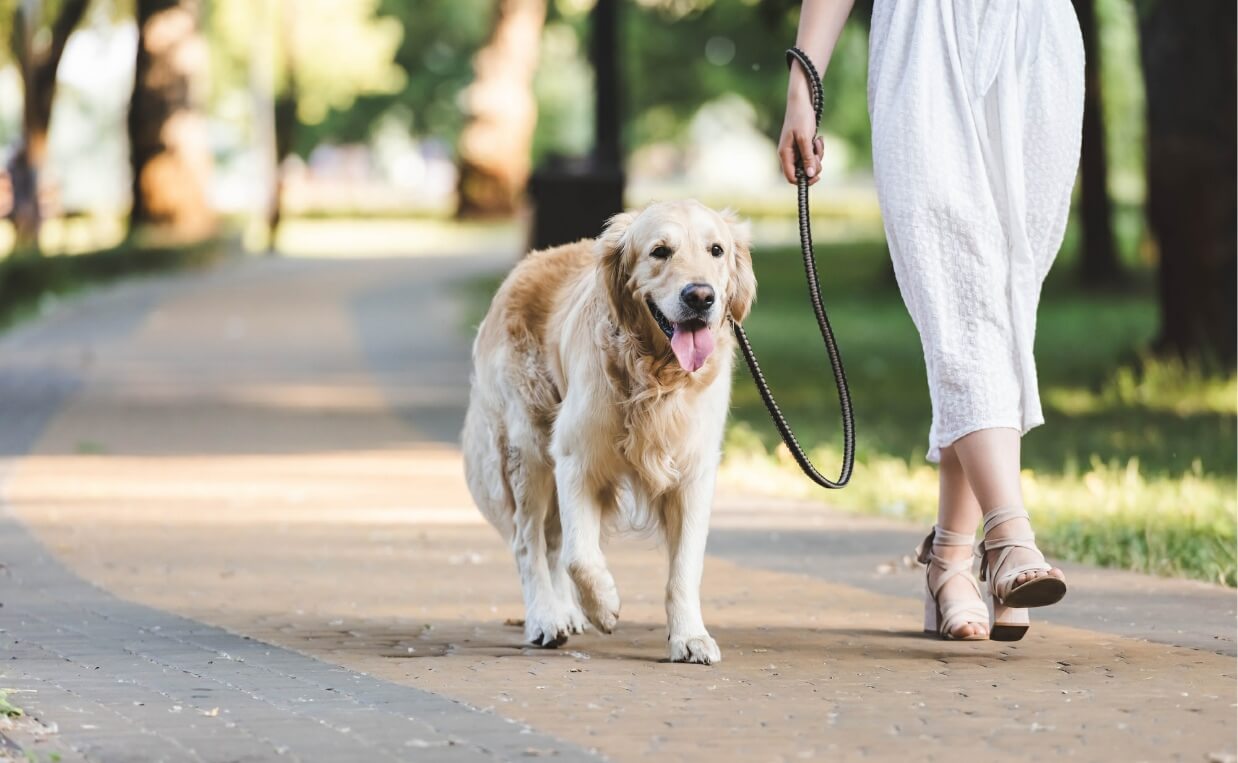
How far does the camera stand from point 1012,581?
560 cm

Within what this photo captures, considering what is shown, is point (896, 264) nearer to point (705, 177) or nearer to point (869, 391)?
point (869, 391)

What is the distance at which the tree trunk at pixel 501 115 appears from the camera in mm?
53156

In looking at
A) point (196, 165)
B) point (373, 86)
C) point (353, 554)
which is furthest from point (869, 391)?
point (373, 86)

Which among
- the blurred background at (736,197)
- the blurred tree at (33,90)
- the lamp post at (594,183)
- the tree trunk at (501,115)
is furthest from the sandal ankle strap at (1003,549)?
the tree trunk at (501,115)

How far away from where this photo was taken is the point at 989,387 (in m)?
5.80

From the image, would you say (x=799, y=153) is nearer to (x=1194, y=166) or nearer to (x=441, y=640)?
(x=441, y=640)

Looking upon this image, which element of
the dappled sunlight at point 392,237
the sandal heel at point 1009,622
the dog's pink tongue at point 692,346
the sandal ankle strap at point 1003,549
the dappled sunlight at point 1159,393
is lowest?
the dappled sunlight at point 392,237

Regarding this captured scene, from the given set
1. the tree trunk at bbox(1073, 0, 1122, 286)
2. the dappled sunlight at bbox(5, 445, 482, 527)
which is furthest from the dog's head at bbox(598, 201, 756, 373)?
the tree trunk at bbox(1073, 0, 1122, 286)

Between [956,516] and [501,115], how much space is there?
159ft

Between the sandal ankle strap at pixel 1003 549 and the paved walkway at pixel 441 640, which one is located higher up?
the sandal ankle strap at pixel 1003 549

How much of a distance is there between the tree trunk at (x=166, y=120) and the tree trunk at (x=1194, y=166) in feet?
74.4

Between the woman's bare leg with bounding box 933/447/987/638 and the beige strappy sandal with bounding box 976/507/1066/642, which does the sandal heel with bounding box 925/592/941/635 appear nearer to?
the woman's bare leg with bounding box 933/447/987/638

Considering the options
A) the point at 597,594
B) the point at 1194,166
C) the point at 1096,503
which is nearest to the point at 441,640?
the point at 597,594

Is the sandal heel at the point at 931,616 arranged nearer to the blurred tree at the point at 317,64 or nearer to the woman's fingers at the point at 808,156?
the woman's fingers at the point at 808,156
